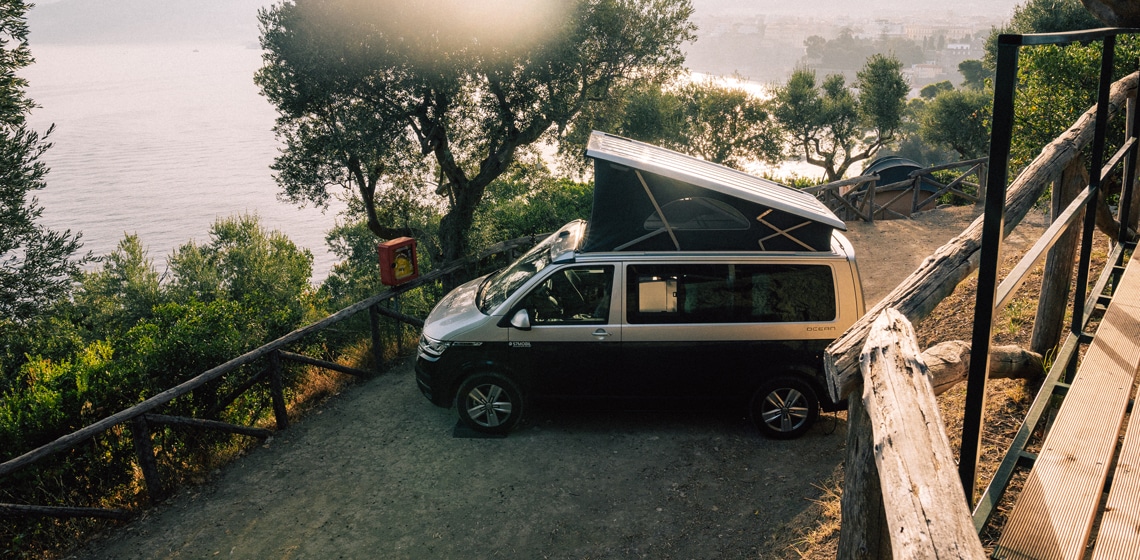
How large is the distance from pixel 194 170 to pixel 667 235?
7558cm

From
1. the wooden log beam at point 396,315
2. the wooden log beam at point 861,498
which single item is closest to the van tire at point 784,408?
the wooden log beam at point 861,498

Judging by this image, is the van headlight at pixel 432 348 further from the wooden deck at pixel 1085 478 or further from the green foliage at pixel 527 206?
the green foliage at pixel 527 206

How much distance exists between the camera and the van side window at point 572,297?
23.0 feet

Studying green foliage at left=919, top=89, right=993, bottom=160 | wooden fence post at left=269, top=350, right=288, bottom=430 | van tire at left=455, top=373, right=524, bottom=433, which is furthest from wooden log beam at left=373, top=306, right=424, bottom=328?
green foliage at left=919, top=89, right=993, bottom=160

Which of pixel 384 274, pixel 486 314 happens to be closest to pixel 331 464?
pixel 486 314

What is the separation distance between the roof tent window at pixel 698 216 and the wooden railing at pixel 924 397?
3.33 metres

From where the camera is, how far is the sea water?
50500mm

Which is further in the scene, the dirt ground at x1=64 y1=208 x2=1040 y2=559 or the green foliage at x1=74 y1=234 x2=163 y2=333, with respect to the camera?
the green foliage at x1=74 y1=234 x2=163 y2=333

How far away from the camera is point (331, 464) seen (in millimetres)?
7215

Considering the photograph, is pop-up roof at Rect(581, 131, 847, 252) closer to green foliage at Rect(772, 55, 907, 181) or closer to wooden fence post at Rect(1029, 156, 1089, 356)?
wooden fence post at Rect(1029, 156, 1089, 356)

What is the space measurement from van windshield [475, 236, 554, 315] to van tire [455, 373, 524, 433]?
742 mm

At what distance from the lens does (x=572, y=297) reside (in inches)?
279

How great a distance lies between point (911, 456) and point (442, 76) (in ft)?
38.6

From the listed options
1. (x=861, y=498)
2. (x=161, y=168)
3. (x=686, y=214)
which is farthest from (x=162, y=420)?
(x=161, y=168)
